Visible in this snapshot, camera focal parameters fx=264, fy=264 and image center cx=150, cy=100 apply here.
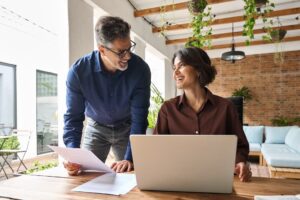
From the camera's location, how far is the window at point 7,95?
5113 millimetres

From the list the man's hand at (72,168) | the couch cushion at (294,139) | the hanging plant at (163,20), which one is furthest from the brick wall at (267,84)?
the man's hand at (72,168)

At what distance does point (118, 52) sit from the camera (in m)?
1.41

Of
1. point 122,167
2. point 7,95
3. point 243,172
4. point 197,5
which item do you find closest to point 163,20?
point 197,5

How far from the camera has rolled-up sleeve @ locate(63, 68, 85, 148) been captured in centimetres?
149

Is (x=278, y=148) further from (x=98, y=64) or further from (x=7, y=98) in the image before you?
(x=7, y=98)

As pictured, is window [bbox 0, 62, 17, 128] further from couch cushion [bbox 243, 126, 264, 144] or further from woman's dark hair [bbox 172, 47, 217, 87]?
couch cushion [bbox 243, 126, 264, 144]

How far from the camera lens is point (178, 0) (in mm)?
3982

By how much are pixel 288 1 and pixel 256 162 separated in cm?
305

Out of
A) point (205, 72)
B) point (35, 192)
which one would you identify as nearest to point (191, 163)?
point (35, 192)

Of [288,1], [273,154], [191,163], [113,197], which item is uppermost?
[288,1]

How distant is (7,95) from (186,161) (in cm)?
533

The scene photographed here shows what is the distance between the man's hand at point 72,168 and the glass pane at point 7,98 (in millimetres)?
4555

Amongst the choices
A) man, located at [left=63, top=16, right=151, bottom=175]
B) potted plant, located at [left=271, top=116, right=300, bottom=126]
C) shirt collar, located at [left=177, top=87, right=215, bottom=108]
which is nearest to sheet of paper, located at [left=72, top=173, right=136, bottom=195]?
man, located at [left=63, top=16, right=151, bottom=175]

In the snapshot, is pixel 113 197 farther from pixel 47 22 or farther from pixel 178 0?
pixel 47 22
